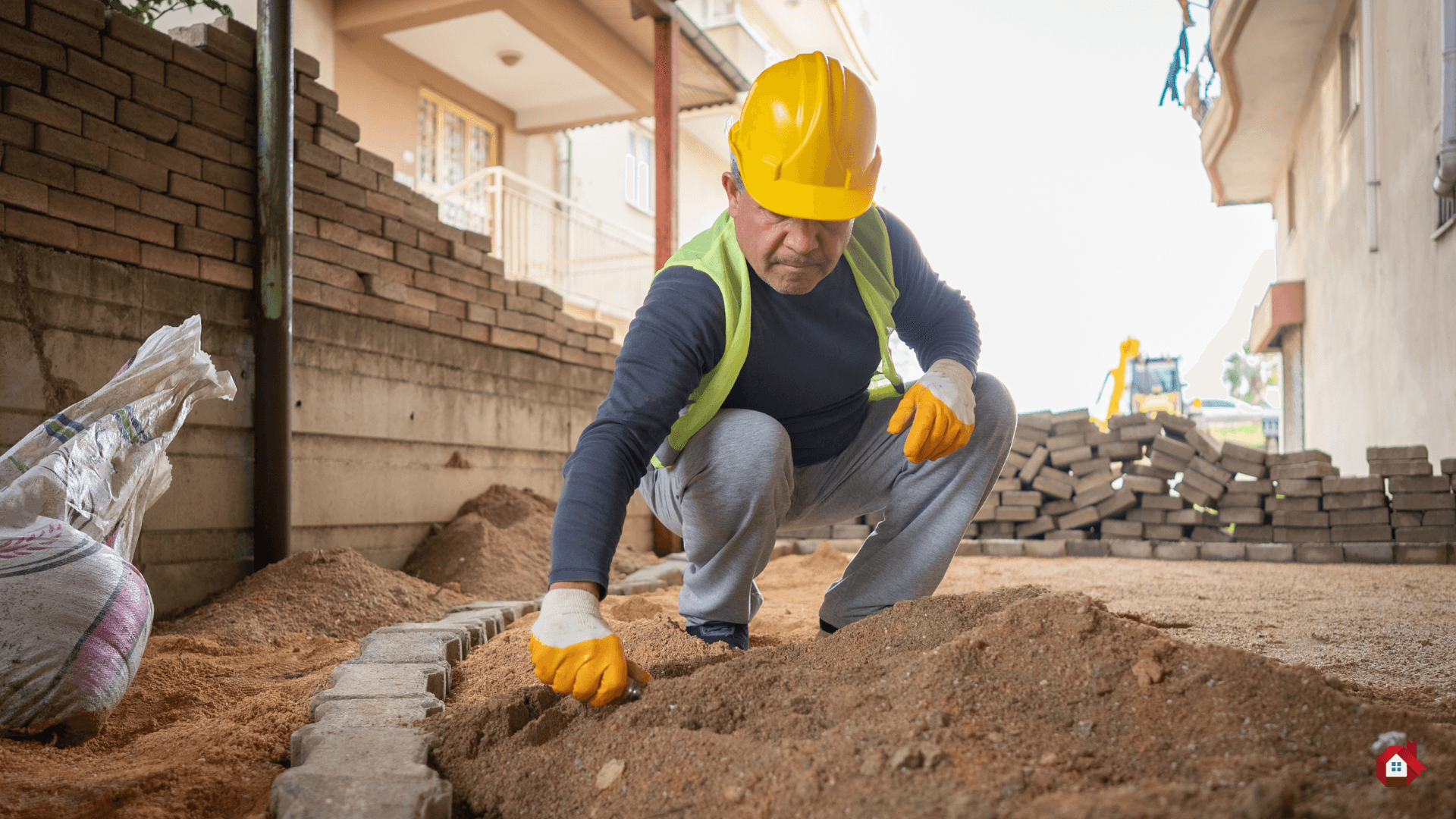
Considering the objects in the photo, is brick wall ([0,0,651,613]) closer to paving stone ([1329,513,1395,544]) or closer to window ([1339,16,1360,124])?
paving stone ([1329,513,1395,544])

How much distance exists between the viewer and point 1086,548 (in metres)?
5.66

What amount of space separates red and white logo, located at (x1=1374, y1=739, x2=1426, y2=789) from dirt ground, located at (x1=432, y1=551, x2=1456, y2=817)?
0.01 metres

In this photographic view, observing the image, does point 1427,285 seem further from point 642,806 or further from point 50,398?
point 50,398

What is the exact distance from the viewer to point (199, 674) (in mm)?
2033

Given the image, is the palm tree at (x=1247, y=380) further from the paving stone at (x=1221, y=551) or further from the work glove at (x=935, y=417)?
the work glove at (x=935, y=417)

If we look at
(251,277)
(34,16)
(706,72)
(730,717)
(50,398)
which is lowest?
(730,717)

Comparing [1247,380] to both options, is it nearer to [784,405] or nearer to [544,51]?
[544,51]

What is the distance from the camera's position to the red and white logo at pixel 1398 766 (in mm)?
918

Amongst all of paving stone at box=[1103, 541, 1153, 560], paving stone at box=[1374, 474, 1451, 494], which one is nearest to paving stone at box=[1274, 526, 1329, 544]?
paving stone at box=[1374, 474, 1451, 494]

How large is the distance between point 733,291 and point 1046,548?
14.6ft

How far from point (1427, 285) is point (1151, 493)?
1940mm

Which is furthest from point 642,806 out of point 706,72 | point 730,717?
point 706,72

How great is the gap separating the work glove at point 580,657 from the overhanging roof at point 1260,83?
8015mm

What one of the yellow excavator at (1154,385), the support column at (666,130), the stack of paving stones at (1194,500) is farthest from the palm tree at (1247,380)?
the support column at (666,130)
